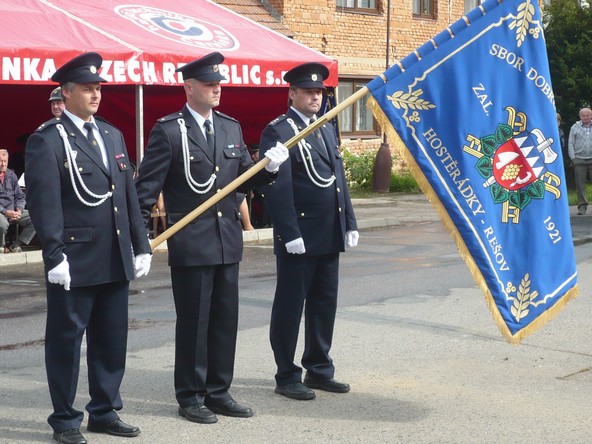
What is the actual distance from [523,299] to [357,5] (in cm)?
2096

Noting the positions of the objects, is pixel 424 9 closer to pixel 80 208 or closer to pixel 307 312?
pixel 307 312

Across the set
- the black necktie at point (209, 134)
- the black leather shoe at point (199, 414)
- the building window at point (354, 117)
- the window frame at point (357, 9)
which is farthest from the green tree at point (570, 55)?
the black leather shoe at point (199, 414)

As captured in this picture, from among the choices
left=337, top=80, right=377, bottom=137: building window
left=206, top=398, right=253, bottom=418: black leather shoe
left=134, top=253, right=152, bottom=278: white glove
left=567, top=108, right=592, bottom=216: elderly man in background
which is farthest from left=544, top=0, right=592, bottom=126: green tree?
left=134, top=253, right=152, bottom=278: white glove

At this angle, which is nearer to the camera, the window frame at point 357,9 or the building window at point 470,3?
the window frame at point 357,9

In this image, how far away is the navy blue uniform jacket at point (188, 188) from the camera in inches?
248

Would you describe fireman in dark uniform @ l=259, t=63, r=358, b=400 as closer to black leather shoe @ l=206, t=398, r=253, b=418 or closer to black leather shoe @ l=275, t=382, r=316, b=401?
black leather shoe @ l=275, t=382, r=316, b=401

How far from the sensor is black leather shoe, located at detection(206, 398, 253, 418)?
20.8 ft

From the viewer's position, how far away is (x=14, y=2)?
48.7 ft

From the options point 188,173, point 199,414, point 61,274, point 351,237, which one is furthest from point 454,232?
point 61,274

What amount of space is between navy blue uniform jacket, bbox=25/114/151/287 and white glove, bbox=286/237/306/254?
3.37 feet

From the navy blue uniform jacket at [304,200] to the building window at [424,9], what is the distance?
22327mm

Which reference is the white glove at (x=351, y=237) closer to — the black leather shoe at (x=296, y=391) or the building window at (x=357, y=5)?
the black leather shoe at (x=296, y=391)

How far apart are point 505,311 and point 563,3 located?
2176 centimetres

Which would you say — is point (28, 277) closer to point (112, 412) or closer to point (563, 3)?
point (112, 412)
